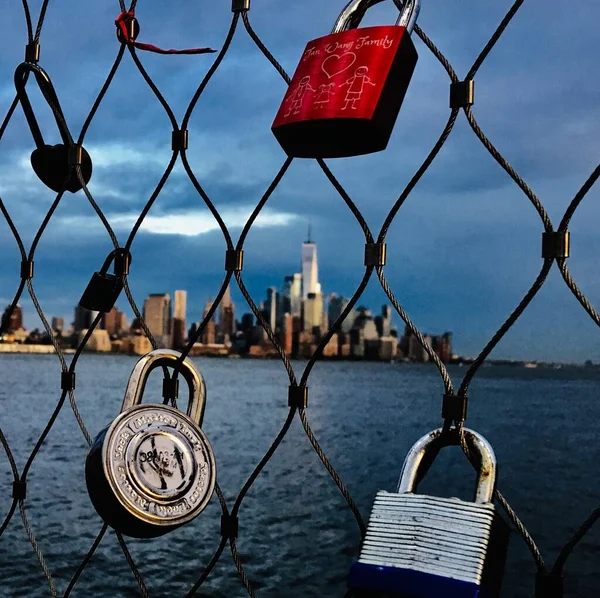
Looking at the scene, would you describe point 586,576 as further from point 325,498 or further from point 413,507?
point 413,507

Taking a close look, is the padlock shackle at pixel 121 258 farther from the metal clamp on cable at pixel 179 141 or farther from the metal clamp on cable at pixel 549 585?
the metal clamp on cable at pixel 549 585

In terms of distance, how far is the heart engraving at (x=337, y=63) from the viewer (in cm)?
97

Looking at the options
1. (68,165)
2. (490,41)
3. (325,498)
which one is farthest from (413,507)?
(325,498)

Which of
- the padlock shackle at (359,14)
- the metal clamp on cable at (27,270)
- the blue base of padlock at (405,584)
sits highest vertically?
the padlock shackle at (359,14)

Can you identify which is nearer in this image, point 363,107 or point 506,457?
point 363,107

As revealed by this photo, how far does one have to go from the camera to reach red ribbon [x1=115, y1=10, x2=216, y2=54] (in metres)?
1.34

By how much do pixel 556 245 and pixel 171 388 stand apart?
68 centimetres

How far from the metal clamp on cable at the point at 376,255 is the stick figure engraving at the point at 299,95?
257mm

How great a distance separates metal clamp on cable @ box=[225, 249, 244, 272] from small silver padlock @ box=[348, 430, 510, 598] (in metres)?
0.59

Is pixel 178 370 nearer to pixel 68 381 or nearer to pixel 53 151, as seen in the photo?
pixel 68 381

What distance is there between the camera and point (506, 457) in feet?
121

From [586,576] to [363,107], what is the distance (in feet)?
57.9

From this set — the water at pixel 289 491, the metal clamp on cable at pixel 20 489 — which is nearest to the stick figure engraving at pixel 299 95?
the metal clamp on cable at pixel 20 489

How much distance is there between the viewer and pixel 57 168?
1.65 meters
